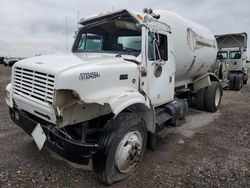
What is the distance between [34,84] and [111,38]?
2.08 metres

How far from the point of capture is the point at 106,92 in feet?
11.2

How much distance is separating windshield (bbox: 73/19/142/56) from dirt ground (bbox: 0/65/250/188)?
2074 mm

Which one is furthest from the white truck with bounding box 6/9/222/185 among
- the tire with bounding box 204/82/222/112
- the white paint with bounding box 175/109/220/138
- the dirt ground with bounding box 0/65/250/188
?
the tire with bounding box 204/82/222/112

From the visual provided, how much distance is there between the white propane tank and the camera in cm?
544

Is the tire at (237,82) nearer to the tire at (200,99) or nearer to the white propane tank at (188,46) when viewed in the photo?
the tire at (200,99)

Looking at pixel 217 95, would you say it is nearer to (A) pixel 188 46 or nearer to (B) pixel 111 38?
(A) pixel 188 46

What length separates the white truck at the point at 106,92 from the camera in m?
3.09

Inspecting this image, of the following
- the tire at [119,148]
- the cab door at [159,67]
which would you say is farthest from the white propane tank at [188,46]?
the tire at [119,148]

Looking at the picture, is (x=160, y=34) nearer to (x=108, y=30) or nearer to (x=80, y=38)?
(x=108, y=30)

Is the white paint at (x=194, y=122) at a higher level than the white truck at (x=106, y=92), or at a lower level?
lower

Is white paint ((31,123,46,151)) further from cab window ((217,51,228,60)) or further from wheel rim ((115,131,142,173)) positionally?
cab window ((217,51,228,60))

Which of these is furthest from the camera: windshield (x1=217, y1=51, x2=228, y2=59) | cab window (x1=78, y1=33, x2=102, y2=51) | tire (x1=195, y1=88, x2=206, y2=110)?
windshield (x1=217, y1=51, x2=228, y2=59)

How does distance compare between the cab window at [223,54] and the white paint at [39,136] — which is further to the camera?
the cab window at [223,54]

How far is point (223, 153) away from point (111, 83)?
2.82 m
